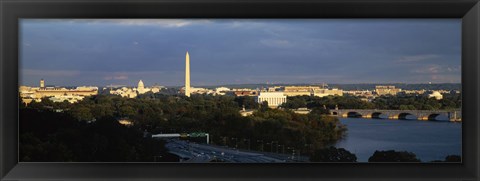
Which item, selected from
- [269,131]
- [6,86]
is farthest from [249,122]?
[6,86]

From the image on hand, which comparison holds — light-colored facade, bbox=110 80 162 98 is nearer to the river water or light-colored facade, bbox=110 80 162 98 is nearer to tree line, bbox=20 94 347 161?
tree line, bbox=20 94 347 161

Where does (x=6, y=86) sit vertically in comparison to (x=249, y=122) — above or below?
above

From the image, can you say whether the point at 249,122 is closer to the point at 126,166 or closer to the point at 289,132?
the point at 289,132

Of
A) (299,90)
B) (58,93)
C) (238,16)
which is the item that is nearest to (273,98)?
(299,90)

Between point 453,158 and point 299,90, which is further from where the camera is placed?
point 299,90

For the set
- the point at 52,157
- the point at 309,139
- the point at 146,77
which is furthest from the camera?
the point at 146,77

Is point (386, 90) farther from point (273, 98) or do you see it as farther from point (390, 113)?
point (273, 98)

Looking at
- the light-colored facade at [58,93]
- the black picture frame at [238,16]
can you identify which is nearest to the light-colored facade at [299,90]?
the black picture frame at [238,16]
